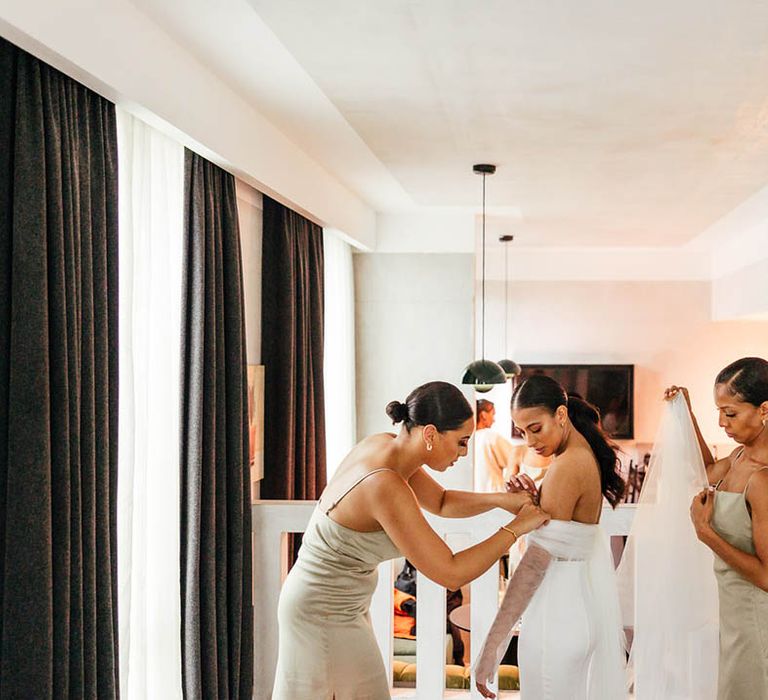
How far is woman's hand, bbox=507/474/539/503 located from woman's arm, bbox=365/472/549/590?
238 millimetres

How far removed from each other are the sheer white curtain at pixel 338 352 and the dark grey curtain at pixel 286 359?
2.97 feet

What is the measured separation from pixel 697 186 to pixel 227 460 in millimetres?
3550

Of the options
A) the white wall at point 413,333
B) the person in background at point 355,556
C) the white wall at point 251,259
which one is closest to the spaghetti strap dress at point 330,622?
the person in background at point 355,556

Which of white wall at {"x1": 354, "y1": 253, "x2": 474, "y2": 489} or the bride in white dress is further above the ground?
white wall at {"x1": 354, "y1": 253, "x2": 474, "y2": 489}

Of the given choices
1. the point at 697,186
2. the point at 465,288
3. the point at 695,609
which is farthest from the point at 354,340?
the point at 695,609

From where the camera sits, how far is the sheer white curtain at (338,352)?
6469 millimetres

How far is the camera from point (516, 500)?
9.36ft

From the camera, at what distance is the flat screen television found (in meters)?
9.53

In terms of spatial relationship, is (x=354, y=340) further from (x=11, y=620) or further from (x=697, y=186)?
(x=11, y=620)

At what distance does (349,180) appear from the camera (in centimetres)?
583

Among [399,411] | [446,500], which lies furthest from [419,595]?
[399,411]

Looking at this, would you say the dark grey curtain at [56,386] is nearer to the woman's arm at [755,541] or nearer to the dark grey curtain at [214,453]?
the dark grey curtain at [214,453]

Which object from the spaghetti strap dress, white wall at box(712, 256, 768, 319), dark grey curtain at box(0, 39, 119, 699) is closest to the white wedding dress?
the spaghetti strap dress

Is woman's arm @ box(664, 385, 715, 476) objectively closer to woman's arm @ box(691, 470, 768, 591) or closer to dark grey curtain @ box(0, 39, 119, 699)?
woman's arm @ box(691, 470, 768, 591)
